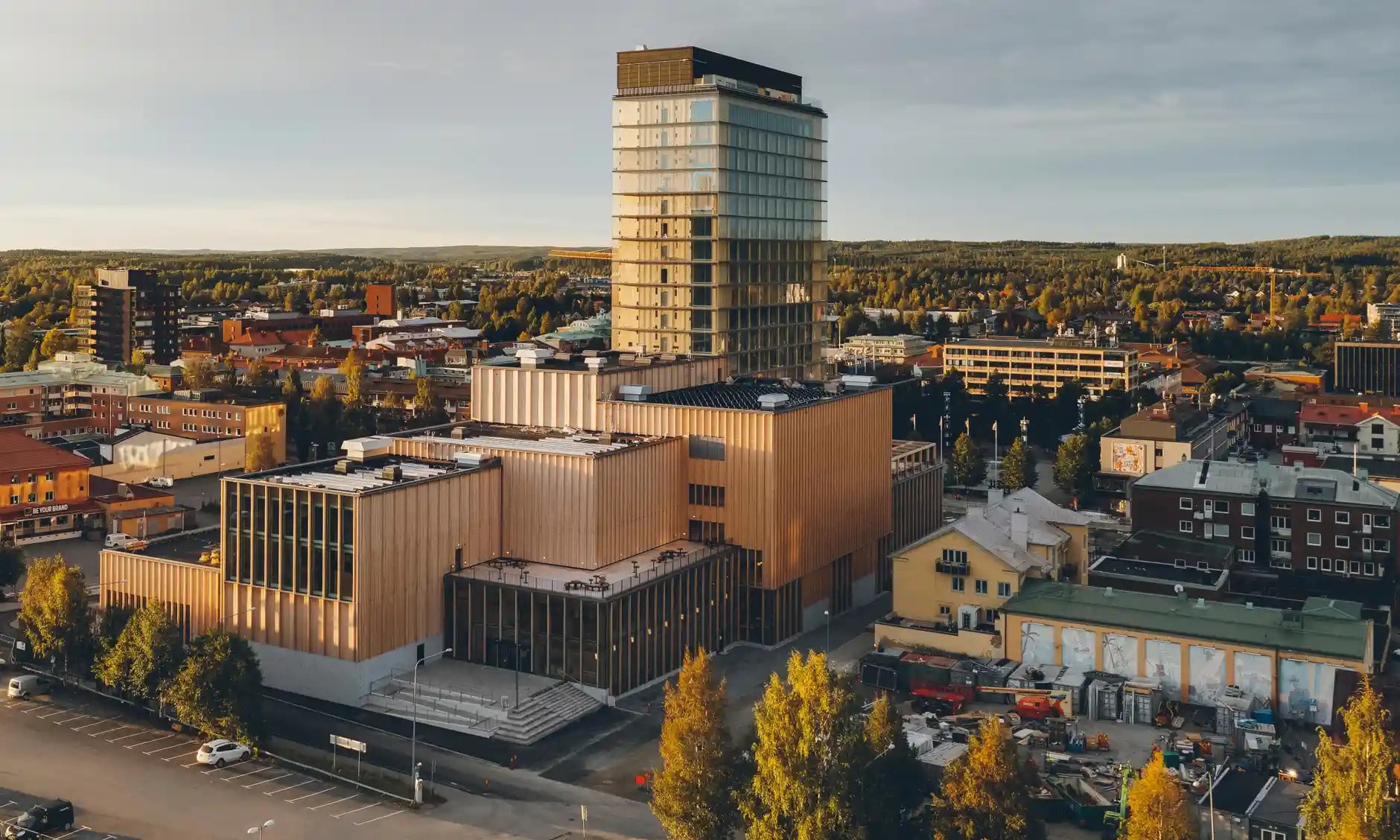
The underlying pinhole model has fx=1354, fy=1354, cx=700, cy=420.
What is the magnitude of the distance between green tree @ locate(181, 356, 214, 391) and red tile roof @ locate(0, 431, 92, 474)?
36809mm

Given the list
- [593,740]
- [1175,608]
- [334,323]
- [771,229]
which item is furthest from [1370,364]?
[334,323]

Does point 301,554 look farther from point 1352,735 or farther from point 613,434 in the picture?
point 1352,735

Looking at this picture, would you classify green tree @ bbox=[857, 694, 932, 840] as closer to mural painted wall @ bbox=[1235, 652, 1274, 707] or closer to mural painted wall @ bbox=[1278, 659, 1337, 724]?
mural painted wall @ bbox=[1235, 652, 1274, 707]

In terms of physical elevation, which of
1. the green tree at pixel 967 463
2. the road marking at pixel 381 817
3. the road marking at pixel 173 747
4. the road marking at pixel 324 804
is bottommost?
the road marking at pixel 381 817

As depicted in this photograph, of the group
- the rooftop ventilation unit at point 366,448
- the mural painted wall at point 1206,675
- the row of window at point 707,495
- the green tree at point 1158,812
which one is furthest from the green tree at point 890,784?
the rooftop ventilation unit at point 366,448

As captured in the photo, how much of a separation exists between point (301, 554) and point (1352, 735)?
102 feet

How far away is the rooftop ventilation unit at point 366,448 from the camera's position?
1983 inches

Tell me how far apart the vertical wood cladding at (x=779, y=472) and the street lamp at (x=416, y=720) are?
11870 mm

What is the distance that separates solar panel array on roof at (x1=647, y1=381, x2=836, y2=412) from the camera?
5378 centimetres

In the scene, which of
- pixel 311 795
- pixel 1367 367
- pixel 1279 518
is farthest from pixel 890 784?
pixel 1367 367

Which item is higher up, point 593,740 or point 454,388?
point 454,388

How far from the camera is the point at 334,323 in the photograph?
188 metres

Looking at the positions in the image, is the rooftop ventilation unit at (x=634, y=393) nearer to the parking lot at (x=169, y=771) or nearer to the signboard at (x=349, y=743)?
the signboard at (x=349, y=743)

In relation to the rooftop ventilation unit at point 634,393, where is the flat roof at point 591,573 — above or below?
below
